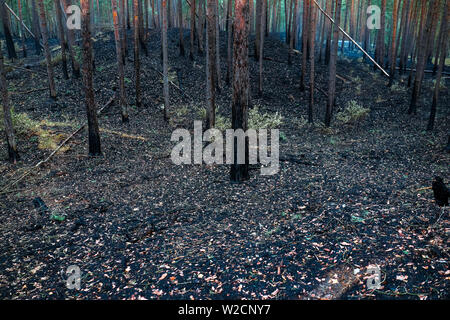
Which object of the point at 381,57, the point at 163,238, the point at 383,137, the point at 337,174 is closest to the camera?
the point at 163,238

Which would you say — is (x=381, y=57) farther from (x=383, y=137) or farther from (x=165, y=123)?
(x=165, y=123)

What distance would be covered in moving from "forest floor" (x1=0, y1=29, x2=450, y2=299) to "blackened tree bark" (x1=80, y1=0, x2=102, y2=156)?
2.10ft

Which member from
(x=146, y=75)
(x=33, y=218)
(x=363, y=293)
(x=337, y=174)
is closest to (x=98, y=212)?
(x=33, y=218)

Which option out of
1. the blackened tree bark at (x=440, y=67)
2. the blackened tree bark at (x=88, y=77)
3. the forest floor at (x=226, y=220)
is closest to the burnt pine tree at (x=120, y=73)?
the forest floor at (x=226, y=220)

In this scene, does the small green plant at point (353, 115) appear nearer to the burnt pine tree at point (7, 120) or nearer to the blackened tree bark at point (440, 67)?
the blackened tree bark at point (440, 67)

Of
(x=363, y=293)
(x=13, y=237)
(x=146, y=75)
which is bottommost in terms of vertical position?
(x=13, y=237)

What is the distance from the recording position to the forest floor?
419 centimetres

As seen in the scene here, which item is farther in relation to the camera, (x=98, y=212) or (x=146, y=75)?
(x=146, y=75)

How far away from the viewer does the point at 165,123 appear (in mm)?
13734

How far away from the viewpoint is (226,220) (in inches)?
243

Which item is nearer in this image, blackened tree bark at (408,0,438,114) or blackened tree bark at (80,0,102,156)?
blackened tree bark at (80,0,102,156)

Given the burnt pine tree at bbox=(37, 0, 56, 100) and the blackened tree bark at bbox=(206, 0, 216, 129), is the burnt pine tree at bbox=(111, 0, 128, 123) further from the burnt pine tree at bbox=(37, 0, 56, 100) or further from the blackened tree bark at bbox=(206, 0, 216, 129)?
the blackened tree bark at bbox=(206, 0, 216, 129)

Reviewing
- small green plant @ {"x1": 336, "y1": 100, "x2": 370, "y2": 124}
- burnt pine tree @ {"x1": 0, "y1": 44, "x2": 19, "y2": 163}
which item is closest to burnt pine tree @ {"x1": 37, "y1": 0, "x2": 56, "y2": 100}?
burnt pine tree @ {"x1": 0, "y1": 44, "x2": 19, "y2": 163}
